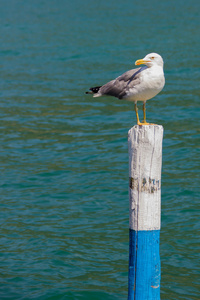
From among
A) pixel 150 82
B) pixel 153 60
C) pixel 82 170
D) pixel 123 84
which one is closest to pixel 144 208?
Result: pixel 150 82

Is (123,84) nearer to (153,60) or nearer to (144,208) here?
(153,60)

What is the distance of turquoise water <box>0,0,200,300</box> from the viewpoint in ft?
31.8

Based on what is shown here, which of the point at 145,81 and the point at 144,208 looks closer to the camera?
the point at 144,208

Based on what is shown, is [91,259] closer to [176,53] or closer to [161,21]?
[176,53]

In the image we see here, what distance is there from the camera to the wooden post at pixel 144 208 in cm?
627

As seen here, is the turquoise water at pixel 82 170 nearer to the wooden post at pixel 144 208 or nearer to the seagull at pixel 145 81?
the wooden post at pixel 144 208

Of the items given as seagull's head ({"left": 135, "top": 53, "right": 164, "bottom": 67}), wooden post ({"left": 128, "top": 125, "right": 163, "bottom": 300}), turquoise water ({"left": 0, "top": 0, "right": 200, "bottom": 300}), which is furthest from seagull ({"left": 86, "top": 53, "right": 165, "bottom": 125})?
turquoise water ({"left": 0, "top": 0, "right": 200, "bottom": 300})

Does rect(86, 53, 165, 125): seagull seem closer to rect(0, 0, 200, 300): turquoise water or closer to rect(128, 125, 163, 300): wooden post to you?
rect(128, 125, 163, 300): wooden post

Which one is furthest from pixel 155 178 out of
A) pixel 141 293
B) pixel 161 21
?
pixel 161 21

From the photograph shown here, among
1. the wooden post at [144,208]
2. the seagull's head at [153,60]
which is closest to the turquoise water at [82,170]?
the wooden post at [144,208]

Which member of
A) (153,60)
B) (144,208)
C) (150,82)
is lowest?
(144,208)

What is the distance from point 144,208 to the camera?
251 inches

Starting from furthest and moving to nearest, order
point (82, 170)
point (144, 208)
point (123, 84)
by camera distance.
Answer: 1. point (82, 170)
2. point (123, 84)
3. point (144, 208)

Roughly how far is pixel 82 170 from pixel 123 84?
6.58 m
